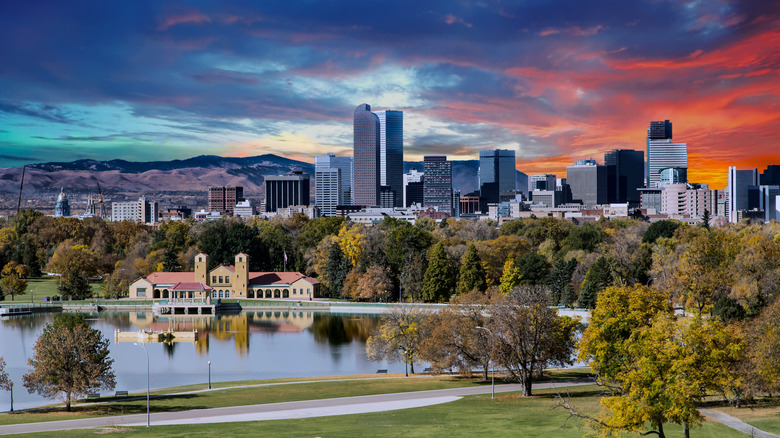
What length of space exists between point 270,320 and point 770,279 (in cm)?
5565

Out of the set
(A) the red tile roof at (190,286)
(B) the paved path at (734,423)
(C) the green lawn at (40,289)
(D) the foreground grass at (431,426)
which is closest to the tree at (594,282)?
(D) the foreground grass at (431,426)

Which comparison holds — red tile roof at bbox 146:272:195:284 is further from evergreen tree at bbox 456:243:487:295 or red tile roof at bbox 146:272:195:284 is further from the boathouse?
evergreen tree at bbox 456:243:487:295

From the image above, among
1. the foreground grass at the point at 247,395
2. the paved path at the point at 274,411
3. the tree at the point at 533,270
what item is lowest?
the foreground grass at the point at 247,395

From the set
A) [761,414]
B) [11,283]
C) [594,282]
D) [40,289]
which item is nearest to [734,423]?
[761,414]

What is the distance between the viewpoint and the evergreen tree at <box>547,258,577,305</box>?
91312 mm

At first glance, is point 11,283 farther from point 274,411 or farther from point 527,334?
point 527,334

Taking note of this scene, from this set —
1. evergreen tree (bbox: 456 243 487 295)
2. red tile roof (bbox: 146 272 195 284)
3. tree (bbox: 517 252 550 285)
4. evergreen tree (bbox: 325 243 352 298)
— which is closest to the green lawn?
red tile roof (bbox: 146 272 195 284)

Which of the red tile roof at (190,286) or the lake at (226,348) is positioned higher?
the red tile roof at (190,286)

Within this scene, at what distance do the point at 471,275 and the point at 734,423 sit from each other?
62856mm

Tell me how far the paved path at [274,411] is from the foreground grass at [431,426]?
1.39 meters

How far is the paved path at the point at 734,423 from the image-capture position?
1176 inches

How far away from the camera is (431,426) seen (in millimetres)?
33250

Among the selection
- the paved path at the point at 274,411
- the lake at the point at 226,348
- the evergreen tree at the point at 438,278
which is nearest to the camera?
the paved path at the point at 274,411

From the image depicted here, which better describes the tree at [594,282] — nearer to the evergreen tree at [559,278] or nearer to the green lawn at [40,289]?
the evergreen tree at [559,278]
